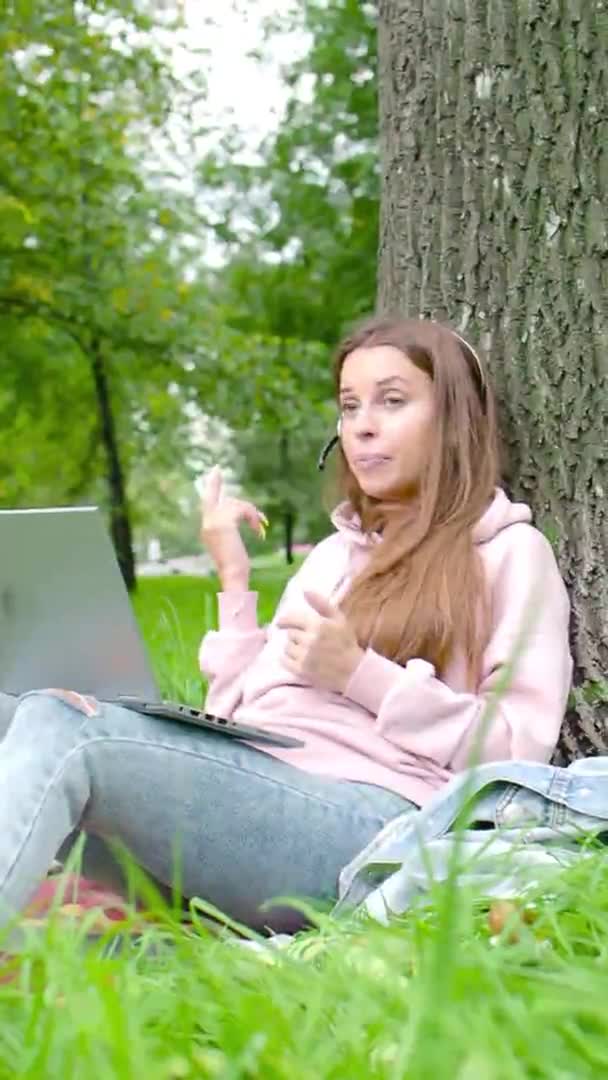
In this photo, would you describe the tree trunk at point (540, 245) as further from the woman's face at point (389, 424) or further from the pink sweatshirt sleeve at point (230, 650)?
the pink sweatshirt sleeve at point (230, 650)

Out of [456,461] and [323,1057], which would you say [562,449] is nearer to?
[456,461]

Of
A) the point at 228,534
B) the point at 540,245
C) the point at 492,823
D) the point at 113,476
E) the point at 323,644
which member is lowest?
the point at 113,476

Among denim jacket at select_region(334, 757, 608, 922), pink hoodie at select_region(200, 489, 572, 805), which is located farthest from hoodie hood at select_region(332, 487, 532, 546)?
denim jacket at select_region(334, 757, 608, 922)

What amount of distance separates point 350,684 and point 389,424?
0.58 m

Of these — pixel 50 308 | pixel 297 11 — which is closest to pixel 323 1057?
pixel 50 308

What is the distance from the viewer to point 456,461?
2703 mm

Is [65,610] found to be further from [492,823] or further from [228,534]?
[492,823]

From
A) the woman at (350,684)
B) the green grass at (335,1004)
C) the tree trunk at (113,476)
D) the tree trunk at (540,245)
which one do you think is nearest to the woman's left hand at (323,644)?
the woman at (350,684)

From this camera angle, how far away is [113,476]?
15875mm

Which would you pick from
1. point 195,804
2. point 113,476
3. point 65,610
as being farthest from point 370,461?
point 113,476

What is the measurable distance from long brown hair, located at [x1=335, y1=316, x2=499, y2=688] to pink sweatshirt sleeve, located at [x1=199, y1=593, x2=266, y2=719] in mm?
313

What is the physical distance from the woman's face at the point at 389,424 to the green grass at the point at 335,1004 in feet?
3.95

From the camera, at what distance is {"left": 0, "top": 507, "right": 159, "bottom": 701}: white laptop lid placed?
2387 millimetres

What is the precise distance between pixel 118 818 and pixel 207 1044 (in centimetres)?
84
